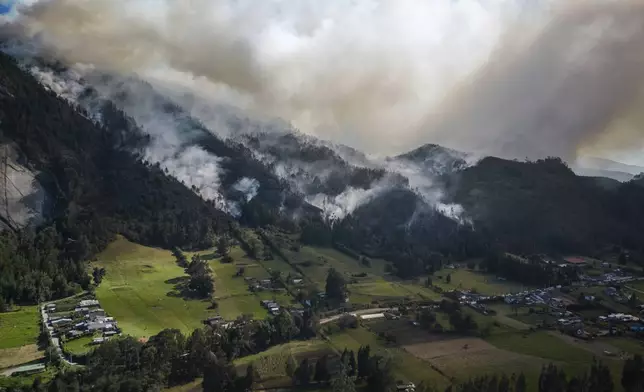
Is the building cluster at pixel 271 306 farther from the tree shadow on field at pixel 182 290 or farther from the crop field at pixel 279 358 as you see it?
the crop field at pixel 279 358

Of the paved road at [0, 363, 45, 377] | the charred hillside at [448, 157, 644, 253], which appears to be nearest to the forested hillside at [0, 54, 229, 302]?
the paved road at [0, 363, 45, 377]

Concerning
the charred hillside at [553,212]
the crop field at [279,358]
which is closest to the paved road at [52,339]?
the crop field at [279,358]

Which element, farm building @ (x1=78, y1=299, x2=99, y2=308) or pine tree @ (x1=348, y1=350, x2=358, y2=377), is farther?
farm building @ (x1=78, y1=299, x2=99, y2=308)

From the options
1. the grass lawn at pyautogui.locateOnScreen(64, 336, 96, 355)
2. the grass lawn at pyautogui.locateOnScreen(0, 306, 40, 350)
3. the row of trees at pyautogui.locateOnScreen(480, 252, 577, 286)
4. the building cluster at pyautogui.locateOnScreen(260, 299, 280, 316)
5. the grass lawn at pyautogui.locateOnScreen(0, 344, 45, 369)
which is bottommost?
the grass lawn at pyautogui.locateOnScreen(0, 344, 45, 369)

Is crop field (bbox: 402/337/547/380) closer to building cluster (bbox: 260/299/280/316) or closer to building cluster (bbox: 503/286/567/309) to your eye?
building cluster (bbox: 503/286/567/309)

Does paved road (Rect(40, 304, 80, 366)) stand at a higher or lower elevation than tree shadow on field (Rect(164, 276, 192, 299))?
lower

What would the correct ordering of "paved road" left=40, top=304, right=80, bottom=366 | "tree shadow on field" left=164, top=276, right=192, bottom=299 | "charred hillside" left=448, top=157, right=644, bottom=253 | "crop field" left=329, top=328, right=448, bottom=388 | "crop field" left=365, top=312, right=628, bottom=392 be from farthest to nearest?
"charred hillside" left=448, top=157, right=644, bottom=253 < "tree shadow on field" left=164, top=276, right=192, bottom=299 < "paved road" left=40, top=304, right=80, bottom=366 < "crop field" left=365, top=312, right=628, bottom=392 < "crop field" left=329, top=328, right=448, bottom=388

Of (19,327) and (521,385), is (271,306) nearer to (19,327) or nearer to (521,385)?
(19,327)
